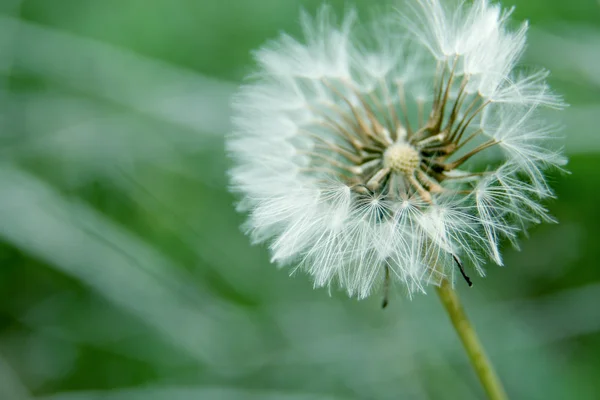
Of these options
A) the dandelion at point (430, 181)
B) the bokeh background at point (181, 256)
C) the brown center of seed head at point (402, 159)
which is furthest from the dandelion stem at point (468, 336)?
the bokeh background at point (181, 256)

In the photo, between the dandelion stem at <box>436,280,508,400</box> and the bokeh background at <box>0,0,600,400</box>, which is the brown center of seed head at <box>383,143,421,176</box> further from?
the bokeh background at <box>0,0,600,400</box>

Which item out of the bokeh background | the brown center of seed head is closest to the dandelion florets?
the brown center of seed head

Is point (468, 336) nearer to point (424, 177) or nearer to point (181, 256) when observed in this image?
point (424, 177)

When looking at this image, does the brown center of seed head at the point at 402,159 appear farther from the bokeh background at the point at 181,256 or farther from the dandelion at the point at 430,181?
the bokeh background at the point at 181,256

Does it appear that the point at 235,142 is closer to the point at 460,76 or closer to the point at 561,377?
the point at 460,76

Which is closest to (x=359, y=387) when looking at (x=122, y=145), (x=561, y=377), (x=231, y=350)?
(x=231, y=350)

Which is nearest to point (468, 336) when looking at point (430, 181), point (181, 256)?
point (430, 181)
